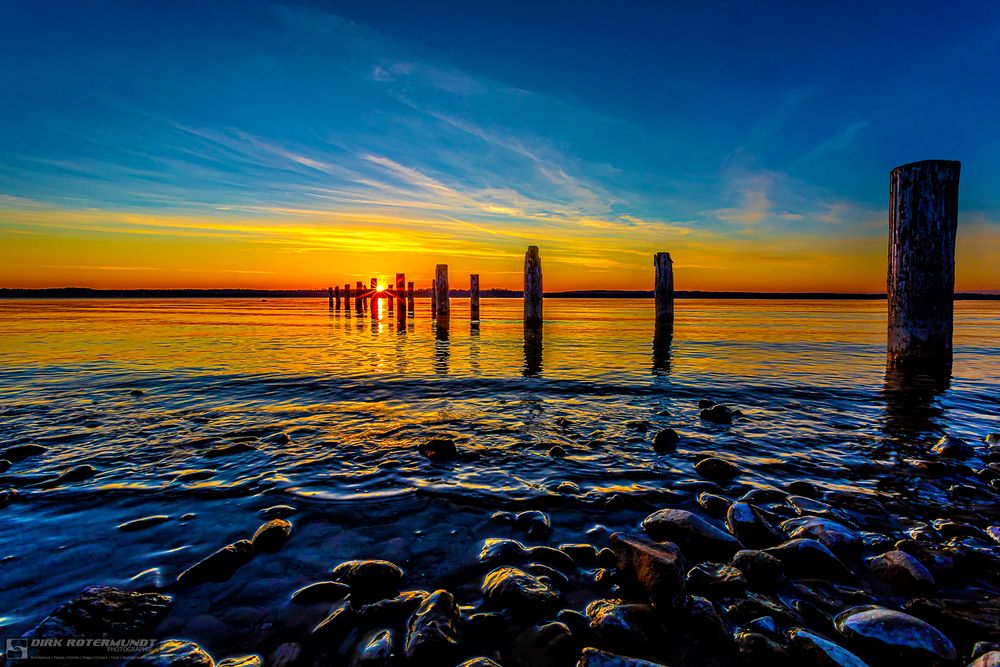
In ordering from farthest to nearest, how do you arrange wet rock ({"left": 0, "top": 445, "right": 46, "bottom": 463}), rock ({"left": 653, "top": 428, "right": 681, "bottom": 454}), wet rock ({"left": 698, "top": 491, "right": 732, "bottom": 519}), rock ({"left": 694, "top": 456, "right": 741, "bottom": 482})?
rock ({"left": 653, "top": 428, "right": 681, "bottom": 454}) < wet rock ({"left": 0, "top": 445, "right": 46, "bottom": 463}) < rock ({"left": 694, "top": 456, "right": 741, "bottom": 482}) < wet rock ({"left": 698, "top": 491, "right": 732, "bottom": 519})

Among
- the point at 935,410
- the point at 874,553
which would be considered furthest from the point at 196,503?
the point at 935,410

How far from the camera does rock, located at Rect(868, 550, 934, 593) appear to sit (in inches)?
92.2

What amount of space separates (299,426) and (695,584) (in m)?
5.03

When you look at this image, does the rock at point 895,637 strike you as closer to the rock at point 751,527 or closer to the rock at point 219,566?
the rock at point 751,527

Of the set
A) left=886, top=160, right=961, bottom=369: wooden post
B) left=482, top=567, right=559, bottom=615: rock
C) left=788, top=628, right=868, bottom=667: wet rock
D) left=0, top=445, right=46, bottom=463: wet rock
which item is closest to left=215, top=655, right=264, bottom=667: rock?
left=482, top=567, right=559, bottom=615: rock

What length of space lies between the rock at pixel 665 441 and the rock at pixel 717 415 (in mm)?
1190

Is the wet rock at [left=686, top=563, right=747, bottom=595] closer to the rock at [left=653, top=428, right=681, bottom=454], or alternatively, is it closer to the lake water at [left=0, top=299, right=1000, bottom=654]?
the lake water at [left=0, top=299, right=1000, bottom=654]

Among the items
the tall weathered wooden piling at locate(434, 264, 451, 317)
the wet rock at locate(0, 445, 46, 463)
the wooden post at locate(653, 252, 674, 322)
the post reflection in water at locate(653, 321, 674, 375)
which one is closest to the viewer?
the wet rock at locate(0, 445, 46, 463)

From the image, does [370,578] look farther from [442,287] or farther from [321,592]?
[442,287]

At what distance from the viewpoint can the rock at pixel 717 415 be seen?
5930 mm

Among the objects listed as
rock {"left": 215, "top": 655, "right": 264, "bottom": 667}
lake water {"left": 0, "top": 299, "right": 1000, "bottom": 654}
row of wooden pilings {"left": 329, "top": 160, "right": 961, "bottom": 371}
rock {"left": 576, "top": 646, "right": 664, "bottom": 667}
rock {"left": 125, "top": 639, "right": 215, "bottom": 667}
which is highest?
row of wooden pilings {"left": 329, "top": 160, "right": 961, "bottom": 371}

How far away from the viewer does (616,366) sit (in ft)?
36.6

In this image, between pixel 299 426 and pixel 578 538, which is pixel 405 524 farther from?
pixel 299 426

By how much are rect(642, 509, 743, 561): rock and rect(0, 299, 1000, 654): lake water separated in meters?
0.28
